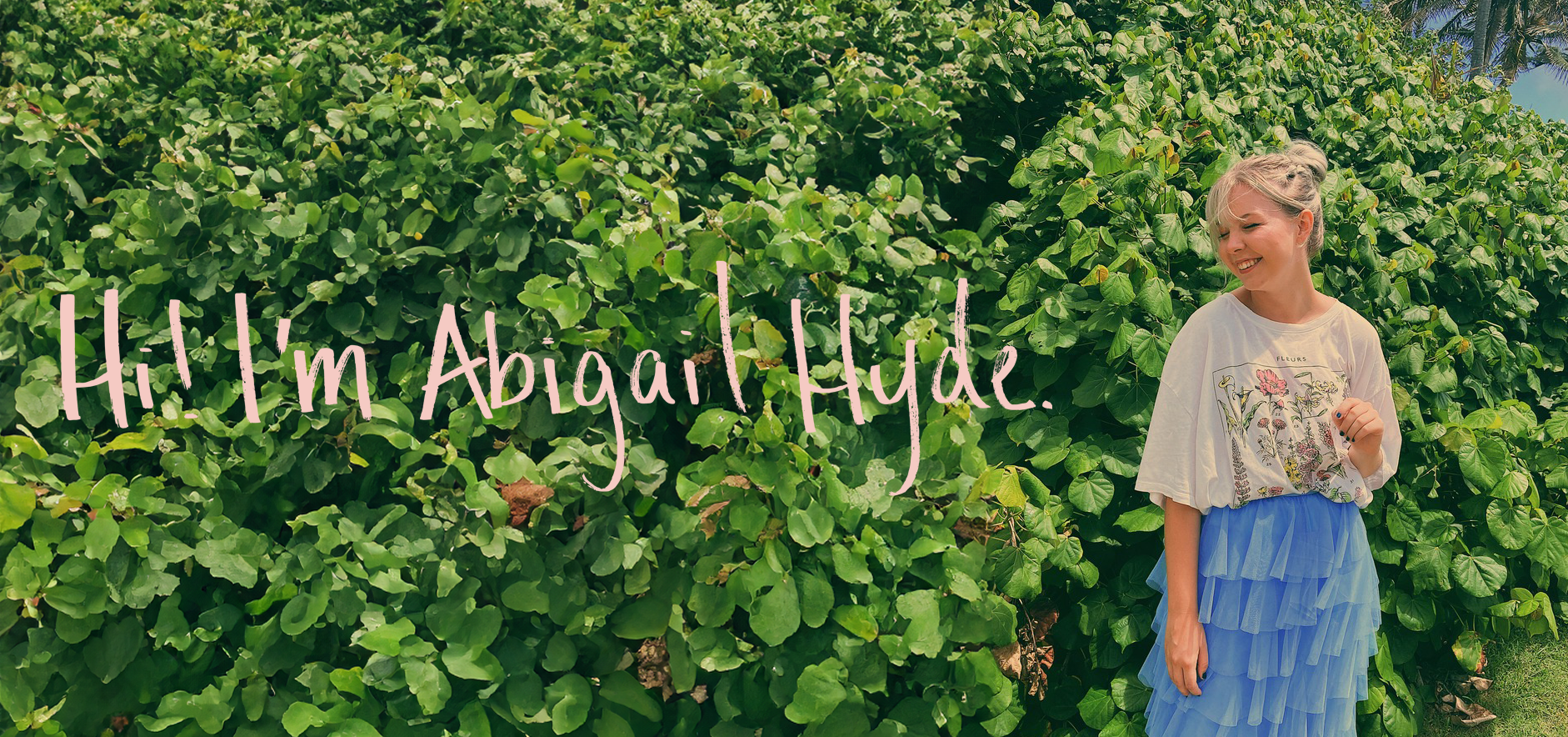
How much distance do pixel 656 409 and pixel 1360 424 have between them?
4.86ft

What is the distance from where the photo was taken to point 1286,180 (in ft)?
6.17

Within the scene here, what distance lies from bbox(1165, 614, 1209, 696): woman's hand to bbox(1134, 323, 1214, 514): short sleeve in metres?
0.23

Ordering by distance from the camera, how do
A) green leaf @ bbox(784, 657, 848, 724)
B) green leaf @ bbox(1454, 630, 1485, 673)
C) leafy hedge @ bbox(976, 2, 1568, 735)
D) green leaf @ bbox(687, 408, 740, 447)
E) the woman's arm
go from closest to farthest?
the woman's arm → green leaf @ bbox(784, 657, 848, 724) → green leaf @ bbox(687, 408, 740, 447) → leafy hedge @ bbox(976, 2, 1568, 735) → green leaf @ bbox(1454, 630, 1485, 673)

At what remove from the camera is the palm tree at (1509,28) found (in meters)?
31.0

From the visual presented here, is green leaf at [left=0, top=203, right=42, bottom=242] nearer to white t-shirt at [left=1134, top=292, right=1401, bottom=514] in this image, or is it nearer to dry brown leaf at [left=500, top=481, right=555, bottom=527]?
dry brown leaf at [left=500, top=481, right=555, bottom=527]

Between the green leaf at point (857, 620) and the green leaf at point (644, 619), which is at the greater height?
the green leaf at point (857, 620)

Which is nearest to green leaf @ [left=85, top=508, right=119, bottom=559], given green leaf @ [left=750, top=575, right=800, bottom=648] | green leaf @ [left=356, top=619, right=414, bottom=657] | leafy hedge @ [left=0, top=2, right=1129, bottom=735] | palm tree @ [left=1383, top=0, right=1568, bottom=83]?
leafy hedge @ [left=0, top=2, right=1129, bottom=735]

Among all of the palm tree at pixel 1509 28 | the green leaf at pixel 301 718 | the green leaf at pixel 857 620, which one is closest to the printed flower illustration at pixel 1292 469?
the green leaf at pixel 857 620

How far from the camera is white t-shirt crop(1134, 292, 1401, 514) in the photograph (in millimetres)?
1903

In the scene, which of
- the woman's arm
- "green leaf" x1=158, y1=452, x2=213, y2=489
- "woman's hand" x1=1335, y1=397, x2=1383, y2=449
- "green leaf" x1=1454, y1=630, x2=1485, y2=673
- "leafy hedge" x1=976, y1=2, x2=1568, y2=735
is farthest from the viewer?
"green leaf" x1=1454, y1=630, x2=1485, y2=673

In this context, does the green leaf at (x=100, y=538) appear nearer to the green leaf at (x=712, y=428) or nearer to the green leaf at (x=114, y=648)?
the green leaf at (x=114, y=648)

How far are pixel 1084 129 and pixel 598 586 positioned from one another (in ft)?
6.25

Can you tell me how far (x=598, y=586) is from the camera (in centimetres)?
232

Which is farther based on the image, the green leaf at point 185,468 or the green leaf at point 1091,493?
the green leaf at point 1091,493
